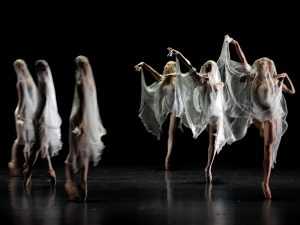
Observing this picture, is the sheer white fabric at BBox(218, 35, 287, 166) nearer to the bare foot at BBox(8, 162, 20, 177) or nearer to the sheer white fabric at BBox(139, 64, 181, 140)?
the sheer white fabric at BBox(139, 64, 181, 140)

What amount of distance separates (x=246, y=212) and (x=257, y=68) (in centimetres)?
168

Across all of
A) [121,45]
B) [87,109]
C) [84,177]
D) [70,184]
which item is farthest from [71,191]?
[121,45]

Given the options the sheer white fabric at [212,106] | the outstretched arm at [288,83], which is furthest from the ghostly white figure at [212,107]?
the outstretched arm at [288,83]

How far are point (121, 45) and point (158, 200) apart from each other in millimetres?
5163

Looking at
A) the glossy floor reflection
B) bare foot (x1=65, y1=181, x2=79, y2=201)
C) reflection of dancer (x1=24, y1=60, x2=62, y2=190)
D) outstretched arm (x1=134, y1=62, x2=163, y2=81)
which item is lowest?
the glossy floor reflection

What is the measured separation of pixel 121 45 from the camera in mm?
12164

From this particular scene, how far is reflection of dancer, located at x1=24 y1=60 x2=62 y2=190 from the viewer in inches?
302

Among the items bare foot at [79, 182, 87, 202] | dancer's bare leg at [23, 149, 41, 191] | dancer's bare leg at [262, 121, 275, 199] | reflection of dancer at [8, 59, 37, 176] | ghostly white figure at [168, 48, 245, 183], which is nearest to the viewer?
bare foot at [79, 182, 87, 202]

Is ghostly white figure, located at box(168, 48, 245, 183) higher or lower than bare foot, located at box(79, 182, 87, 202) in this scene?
higher

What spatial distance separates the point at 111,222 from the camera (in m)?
6.25

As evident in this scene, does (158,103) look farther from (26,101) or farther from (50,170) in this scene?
(50,170)

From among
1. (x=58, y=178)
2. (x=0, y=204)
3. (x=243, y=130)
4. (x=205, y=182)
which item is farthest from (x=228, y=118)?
(x=0, y=204)

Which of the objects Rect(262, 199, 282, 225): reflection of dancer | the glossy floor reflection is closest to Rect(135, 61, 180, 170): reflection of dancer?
the glossy floor reflection

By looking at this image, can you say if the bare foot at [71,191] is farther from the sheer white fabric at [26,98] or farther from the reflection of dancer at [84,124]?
the sheer white fabric at [26,98]
